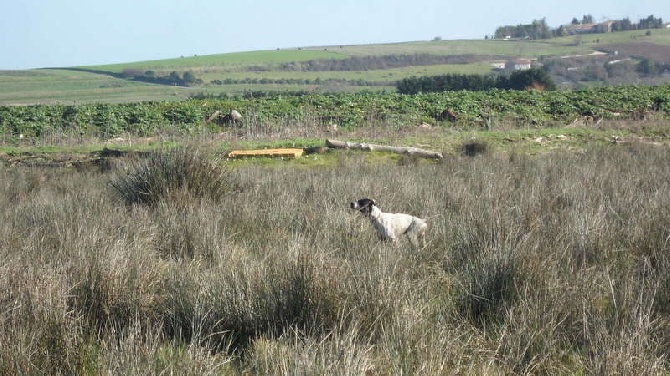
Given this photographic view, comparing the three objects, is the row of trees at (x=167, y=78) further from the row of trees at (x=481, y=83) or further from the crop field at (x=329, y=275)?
the crop field at (x=329, y=275)

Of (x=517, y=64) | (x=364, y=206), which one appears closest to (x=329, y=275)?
(x=364, y=206)

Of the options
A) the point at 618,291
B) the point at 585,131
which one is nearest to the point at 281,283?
the point at 618,291

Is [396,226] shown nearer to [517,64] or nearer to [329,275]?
[329,275]

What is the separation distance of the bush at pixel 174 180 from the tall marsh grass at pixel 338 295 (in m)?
1.26

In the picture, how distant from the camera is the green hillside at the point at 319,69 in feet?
300

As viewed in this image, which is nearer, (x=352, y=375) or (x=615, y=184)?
(x=352, y=375)

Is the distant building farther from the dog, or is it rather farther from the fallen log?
the dog

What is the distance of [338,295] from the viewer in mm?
5152

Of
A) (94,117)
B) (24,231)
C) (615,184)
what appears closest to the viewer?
(24,231)

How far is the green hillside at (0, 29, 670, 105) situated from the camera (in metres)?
91.6

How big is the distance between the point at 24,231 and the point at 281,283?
4325mm

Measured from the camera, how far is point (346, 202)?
10.4 metres

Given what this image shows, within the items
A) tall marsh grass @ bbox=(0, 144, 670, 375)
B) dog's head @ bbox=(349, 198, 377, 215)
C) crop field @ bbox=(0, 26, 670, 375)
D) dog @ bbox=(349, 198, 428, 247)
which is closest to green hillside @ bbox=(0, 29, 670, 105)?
crop field @ bbox=(0, 26, 670, 375)

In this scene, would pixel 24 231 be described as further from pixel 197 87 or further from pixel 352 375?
pixel 197 87
